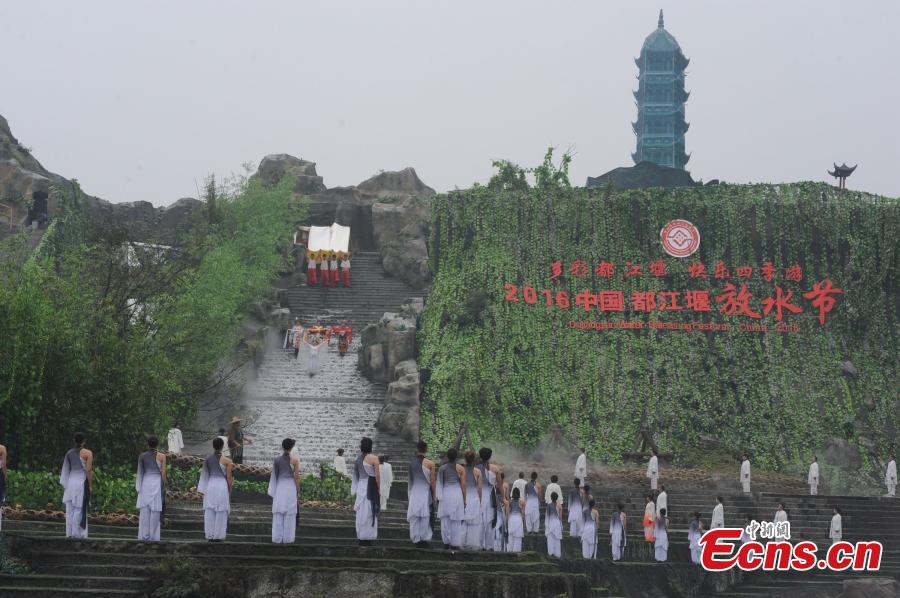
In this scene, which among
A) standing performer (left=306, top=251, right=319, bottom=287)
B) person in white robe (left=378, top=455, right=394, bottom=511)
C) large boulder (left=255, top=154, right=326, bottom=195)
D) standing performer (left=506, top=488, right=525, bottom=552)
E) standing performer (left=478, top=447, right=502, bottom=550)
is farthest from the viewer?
large boulder (left=255, top=154, right=326, bottom=195)

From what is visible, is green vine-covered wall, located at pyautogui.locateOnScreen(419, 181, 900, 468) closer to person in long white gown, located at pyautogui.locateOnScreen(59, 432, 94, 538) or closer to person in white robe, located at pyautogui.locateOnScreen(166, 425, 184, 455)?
person in white robe, located at pyautogui.locateOnScreen(166, 425, 184, 455)

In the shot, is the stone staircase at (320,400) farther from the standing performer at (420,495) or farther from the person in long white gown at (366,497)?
the person in long white gown at (366,497)

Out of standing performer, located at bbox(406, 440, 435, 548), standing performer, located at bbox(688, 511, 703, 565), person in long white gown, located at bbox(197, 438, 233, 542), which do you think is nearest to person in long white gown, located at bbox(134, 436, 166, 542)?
person in long white gown, located at bbox(197, 438, 233, 542)

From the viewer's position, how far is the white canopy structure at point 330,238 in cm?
3794

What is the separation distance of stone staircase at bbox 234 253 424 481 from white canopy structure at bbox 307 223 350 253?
7.22ft

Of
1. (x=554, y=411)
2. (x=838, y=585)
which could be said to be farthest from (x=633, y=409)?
(x=838, y=585)

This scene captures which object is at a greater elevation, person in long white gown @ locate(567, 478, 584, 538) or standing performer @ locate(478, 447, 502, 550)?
standing performer @ locate(478, 447, 502, 550)

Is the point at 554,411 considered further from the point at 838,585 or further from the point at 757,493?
the point at 838,585

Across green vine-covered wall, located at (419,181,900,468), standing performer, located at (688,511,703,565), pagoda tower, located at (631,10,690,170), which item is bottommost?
standing performer, located at (688,511,703,565)

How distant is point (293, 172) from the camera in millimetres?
45719

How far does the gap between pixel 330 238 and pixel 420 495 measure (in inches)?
1021

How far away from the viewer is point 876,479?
2986 cm

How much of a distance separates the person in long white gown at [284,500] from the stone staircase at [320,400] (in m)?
12.7

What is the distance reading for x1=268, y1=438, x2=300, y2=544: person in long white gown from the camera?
1273 centimetres
